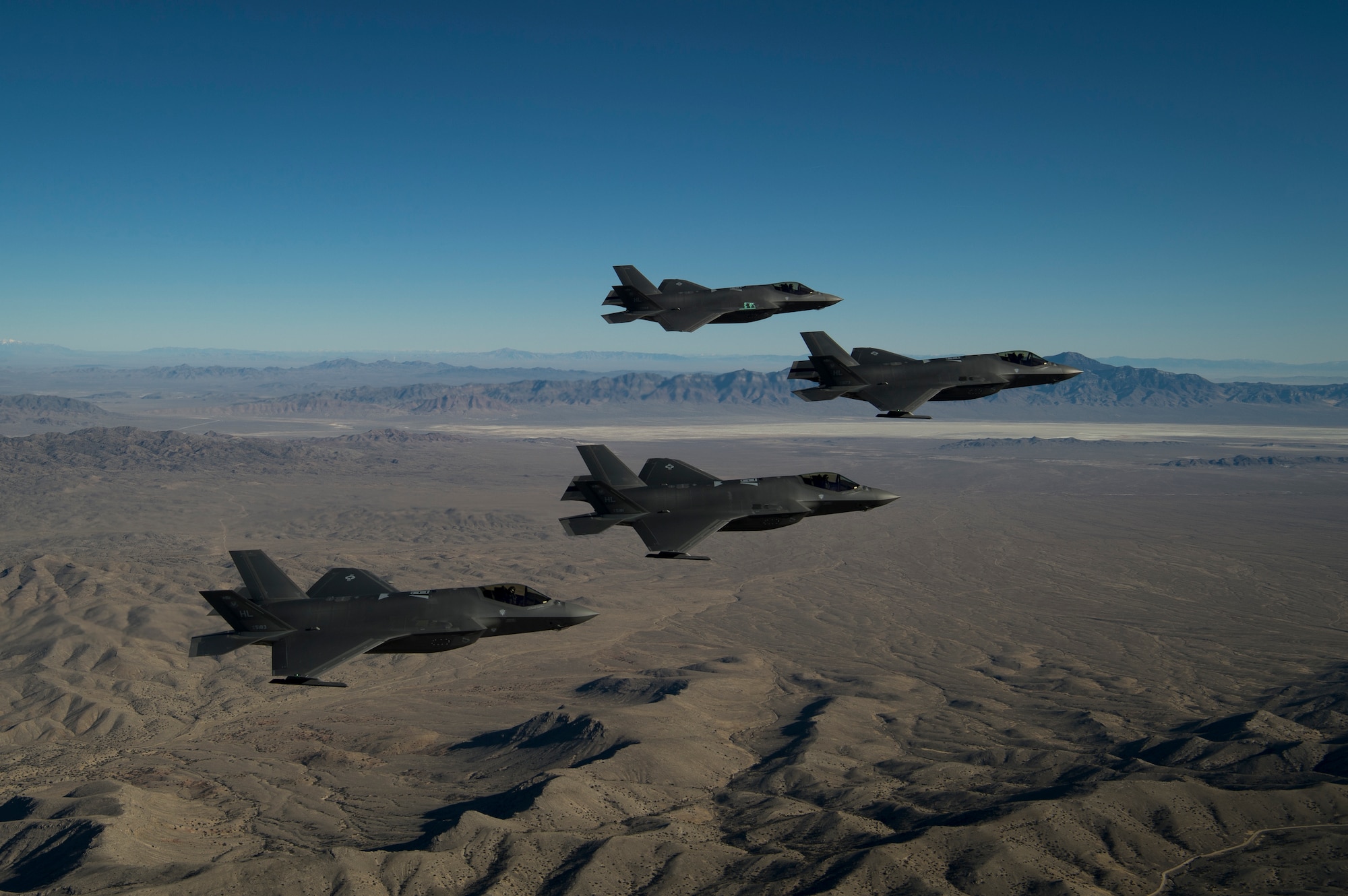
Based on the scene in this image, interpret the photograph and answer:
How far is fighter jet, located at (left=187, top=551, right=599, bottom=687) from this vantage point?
26.8m

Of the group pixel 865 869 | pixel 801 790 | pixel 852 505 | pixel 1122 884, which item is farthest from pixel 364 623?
pixel 801 790

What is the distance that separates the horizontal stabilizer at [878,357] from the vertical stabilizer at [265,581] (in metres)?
23.3

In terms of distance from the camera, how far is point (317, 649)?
2734 cm

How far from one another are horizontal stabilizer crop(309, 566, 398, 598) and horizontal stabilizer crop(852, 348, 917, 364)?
20578 millimetres

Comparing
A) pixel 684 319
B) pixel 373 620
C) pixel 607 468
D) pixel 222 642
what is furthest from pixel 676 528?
pixel 222 642

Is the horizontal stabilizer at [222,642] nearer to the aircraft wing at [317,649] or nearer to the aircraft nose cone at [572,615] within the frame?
the aircraft wing at [317,649]

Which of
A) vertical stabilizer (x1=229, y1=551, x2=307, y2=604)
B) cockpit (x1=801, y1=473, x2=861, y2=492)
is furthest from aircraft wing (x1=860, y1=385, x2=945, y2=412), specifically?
vertical stabilizer (x1=229, y1=551, x2=307, y2=604)

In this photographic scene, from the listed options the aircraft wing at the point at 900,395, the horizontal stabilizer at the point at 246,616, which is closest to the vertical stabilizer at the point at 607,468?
the aircraft wing at the point at 900,395

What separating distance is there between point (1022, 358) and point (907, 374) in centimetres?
568

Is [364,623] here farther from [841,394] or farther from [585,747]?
[585,747]

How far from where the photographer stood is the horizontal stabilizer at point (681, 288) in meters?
34.7

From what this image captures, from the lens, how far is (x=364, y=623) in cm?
2778

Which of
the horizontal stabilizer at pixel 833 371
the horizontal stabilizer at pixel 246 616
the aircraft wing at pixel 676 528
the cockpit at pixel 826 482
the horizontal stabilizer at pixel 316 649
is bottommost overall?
the horizontal stabilizer at pixel 316 649

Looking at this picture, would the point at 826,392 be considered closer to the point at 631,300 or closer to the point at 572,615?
the point at 631,300
